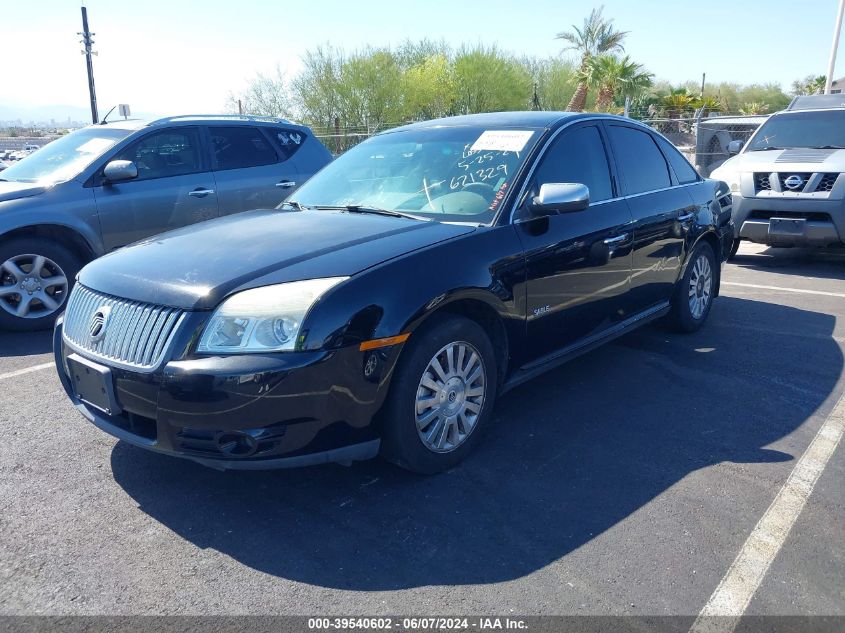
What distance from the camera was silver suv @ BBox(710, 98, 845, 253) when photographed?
26.7ft

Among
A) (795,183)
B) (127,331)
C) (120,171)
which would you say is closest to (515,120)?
(127,331)

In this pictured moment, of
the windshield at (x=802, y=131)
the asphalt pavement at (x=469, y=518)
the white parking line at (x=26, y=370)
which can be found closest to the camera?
the asphalt pavement at (x=469, y=518)

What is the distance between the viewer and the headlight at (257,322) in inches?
111

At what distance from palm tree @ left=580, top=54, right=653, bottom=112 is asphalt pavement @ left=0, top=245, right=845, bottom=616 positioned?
3556cm

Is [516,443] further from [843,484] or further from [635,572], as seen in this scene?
[843,484]

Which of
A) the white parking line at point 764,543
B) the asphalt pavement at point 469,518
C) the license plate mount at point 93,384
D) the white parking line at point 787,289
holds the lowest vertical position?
the white parking line at point 787,289

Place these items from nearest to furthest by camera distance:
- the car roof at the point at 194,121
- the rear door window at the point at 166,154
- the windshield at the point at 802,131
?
the rear door window at the point at 166,154
the car roof at the point at 194,121
the windshield at the point at 802,131

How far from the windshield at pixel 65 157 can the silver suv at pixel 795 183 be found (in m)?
7.07

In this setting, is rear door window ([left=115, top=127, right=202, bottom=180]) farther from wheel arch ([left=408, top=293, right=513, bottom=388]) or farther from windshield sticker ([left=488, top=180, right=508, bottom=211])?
wheel arch ([left=408, top=293, right=513, bottom=388])

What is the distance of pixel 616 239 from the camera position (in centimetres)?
443

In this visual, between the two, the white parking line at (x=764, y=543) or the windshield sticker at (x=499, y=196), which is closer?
the white parking line at (x=764, y=543)

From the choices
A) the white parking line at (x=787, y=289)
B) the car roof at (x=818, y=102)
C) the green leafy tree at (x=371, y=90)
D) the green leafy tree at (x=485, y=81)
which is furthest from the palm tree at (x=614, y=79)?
the white parking line at (x=787, y=289)

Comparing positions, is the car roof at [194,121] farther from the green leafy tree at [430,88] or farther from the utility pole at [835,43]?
the green leafy tree at [430,88]

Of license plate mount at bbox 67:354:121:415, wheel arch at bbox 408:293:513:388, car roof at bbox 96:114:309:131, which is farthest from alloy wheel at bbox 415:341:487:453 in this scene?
car roof at bbox 96:114:309:131
